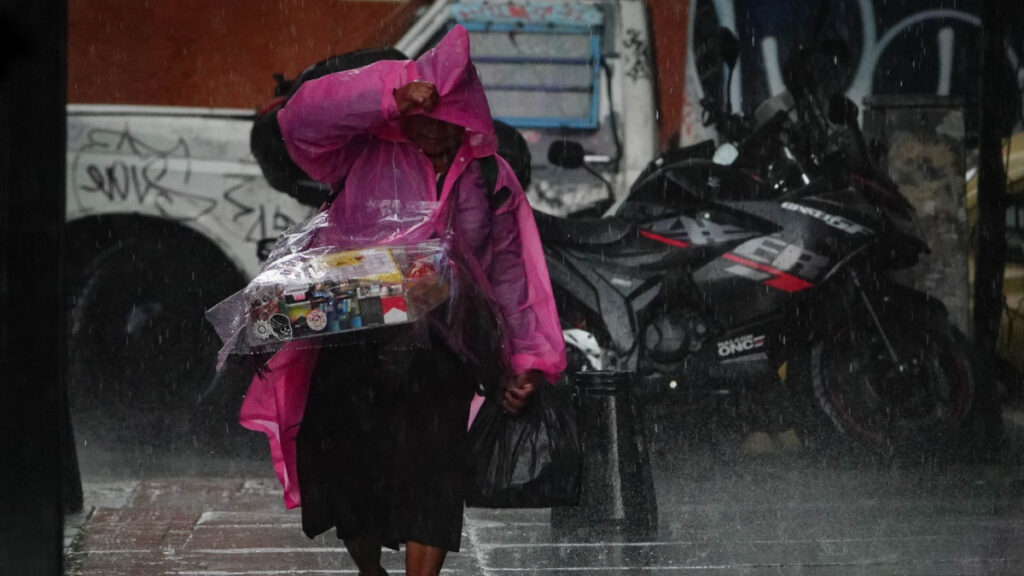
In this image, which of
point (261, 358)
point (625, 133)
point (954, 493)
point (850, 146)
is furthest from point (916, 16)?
point (261, 358)

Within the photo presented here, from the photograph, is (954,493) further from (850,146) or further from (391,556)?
(391,556)

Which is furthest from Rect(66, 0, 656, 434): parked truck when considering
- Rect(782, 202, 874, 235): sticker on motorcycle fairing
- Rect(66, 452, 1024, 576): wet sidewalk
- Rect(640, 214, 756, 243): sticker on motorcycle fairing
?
Rect(782, 202, 874, 235): sticker on motorcycle fairing

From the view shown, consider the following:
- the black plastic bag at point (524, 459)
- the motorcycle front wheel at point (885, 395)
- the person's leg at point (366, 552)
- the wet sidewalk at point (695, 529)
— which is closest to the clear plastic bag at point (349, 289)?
the black plastic bag at point (524, 459)

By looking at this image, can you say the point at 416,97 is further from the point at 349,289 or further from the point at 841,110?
the point at 841,110

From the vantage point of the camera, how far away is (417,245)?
3.95 meters

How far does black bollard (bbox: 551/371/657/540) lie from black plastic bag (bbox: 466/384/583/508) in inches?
69.5

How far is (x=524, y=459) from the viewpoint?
4195mm

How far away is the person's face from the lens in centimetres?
407

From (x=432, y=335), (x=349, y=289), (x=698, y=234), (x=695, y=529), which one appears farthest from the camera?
(x=698, y=234)

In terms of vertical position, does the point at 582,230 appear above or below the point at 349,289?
above

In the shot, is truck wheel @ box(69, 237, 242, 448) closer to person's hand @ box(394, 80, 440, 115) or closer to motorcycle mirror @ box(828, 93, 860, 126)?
motorcycle mirror @ box(828, 93, 860, 126)

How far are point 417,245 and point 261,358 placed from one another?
2.02 feet

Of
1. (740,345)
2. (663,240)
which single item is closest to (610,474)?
(740,345)

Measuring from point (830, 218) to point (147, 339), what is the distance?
3.72m
